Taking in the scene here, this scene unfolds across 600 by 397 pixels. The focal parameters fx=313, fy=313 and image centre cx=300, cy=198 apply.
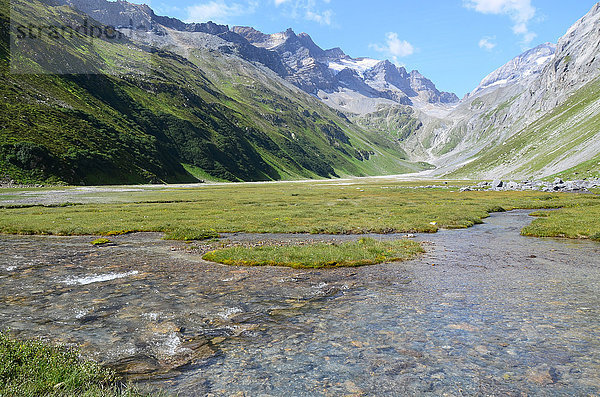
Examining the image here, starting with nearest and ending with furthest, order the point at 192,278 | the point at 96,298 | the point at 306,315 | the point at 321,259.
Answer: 1. the point at 306,315
2. the point at 96,298
3. the point at 192,278
4. the point at 321,259

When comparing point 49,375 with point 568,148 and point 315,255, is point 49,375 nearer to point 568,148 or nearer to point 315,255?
point 315,255

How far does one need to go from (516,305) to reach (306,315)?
8.98m

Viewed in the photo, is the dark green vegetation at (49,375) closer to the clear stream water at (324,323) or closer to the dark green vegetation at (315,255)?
the clear stream water at (324,323)

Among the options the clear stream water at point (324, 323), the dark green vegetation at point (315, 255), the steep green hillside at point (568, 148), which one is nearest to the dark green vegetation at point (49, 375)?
the clear stream water at point (324, 323)

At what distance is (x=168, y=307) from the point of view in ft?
42.7

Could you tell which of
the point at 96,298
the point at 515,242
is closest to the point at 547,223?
the point at 515,242

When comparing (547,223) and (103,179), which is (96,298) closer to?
(547,223)

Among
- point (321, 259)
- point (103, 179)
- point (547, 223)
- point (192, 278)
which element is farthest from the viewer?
point (103, 179)

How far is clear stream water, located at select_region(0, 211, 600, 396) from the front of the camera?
8.25m

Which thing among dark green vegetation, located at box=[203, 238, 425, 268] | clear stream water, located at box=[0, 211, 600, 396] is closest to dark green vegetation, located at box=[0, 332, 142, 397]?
clear stream water, located at box=[0, 211, 600, 396]

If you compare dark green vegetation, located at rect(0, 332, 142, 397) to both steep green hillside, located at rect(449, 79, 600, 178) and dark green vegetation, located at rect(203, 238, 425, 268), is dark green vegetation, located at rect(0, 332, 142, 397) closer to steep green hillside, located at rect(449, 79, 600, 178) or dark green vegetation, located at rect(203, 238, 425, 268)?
dark green vegetation, located at rect(203, 238, 425, 268)

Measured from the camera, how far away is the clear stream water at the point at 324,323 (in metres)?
8.25

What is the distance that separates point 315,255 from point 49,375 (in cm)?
1716

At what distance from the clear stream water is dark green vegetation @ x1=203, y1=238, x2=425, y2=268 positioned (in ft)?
4.10
